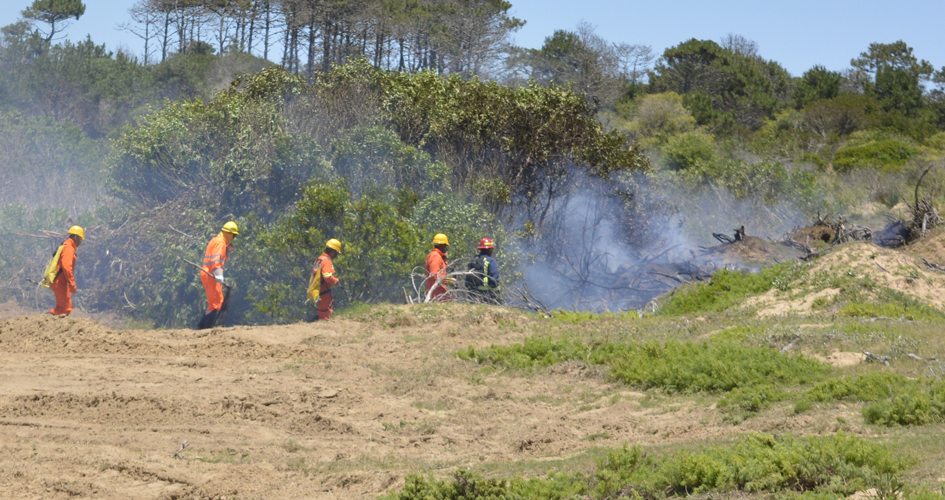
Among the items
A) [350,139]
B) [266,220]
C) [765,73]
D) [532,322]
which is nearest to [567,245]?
[350,139]

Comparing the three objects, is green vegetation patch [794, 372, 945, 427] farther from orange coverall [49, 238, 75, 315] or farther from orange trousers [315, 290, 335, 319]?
orange coverall [49, 238, 75, 315]

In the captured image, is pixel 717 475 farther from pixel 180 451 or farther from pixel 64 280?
pixel 64 280

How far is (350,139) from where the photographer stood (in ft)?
58.1

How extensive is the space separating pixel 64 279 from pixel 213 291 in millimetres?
2184

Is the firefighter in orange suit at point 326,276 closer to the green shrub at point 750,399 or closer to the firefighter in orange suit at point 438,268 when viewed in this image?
the firefighter in orange suit at point 438,268

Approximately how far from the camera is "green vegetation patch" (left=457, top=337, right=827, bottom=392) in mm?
8000

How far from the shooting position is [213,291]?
12336 mm

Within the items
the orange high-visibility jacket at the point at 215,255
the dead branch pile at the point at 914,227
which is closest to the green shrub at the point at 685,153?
the dead branch pile at the point at 914,227

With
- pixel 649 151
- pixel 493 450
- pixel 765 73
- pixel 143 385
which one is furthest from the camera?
pixel 765 73

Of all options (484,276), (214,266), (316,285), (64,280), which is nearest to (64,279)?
(64,280)

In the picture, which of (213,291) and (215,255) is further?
(213,291)

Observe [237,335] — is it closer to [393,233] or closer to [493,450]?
[393,233]

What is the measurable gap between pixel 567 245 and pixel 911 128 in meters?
24.8

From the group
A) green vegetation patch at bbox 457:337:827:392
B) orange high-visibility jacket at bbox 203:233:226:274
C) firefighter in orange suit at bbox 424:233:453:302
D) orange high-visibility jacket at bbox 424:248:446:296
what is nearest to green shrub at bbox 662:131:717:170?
firefighter in orange suit at bbox 424:233:453:302
